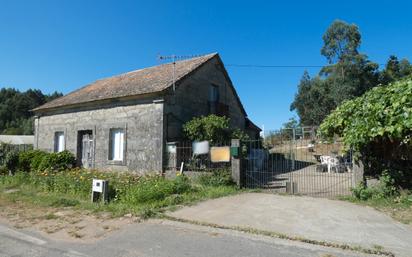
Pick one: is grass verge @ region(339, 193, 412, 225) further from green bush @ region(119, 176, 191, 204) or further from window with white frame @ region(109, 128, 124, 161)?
window with white frame @ region(109, 128, 124, 161)

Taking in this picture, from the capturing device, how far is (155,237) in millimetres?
5953

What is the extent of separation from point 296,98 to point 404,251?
4566cm

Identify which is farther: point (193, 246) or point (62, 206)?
point (62, 206)

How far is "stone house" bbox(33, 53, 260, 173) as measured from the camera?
14.4 metres

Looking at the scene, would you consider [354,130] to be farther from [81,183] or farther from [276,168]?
[276,168]

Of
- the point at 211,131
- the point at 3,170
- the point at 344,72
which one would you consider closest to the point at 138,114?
the point at 211,131

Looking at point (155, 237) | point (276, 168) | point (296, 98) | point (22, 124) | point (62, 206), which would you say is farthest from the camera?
point (22, 124)

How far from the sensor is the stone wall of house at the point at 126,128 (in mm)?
14273

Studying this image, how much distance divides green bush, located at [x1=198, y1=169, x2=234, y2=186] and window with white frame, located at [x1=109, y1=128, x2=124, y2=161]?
236 inches

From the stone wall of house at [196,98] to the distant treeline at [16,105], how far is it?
236 feet

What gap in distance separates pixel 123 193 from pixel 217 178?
132 inches

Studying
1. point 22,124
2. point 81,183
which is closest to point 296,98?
point 81,183

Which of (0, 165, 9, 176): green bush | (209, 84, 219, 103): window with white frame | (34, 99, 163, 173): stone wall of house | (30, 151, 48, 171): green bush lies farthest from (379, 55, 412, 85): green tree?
(0, 165, 9, 176): green bush

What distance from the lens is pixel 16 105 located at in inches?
3351
